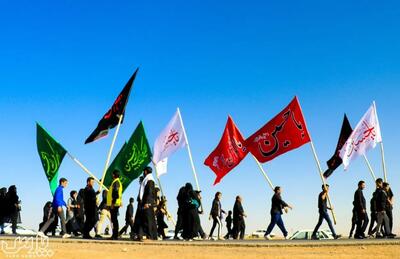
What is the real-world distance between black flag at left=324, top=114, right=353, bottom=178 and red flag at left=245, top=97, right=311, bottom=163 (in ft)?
11.9

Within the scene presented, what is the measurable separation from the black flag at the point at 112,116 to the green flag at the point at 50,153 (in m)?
2.32

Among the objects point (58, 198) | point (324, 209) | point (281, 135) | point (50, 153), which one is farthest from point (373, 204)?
point (50, 153)

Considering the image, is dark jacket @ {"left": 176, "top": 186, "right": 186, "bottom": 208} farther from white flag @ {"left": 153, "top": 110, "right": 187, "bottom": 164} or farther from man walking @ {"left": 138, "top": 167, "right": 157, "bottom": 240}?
white flag @ {"left": 153, "top": 110, "right": 187, "bottom": 164}

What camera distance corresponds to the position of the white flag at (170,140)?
24.7 metres

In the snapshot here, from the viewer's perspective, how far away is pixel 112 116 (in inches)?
A: 943

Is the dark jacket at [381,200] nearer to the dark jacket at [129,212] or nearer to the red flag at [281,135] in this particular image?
the red flag at [281,135]

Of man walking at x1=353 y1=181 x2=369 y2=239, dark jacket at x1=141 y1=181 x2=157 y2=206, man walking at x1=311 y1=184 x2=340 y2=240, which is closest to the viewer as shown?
dark jacket at x1=141 y1=181 x2=157 y2=206

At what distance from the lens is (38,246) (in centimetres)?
1347

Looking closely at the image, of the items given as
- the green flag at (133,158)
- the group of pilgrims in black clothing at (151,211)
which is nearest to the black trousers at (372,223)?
the group of pilgrims in black clothing at (151,211)

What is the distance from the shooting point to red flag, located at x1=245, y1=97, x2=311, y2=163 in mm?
22953

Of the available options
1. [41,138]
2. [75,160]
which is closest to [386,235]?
[75,160]

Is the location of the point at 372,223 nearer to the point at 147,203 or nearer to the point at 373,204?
the point at 373,204

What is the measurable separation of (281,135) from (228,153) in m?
2.81

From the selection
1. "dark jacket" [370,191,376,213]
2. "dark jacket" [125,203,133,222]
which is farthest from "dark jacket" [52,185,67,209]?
"dark jacket" [370,191,376,213]
